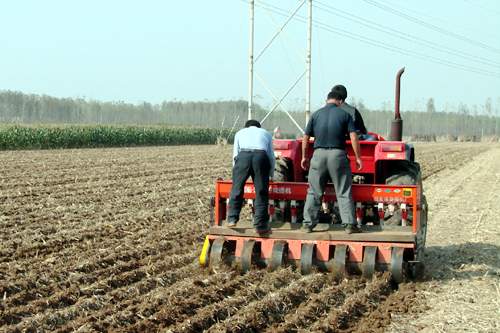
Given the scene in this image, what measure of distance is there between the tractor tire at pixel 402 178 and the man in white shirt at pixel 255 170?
4.64ft

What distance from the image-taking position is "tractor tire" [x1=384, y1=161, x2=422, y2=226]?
8.19 m

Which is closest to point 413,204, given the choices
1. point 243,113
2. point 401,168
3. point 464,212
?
point 401,168

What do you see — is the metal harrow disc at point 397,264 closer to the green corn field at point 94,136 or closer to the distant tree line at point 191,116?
the green corn field at point 94,136

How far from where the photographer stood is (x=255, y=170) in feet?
26.4

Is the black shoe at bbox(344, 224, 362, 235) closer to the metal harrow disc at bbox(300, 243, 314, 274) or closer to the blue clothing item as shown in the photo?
the metal harrow disc at bbox(300, 243, 314, 274)

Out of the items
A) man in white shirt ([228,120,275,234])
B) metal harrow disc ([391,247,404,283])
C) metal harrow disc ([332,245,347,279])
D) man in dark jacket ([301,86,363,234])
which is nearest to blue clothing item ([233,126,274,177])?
man in white shirt ([228,120,275,234])

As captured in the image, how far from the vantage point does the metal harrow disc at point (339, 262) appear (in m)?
7.71

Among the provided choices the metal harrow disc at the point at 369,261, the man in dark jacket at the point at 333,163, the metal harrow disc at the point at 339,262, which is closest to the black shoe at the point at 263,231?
the man in dark jacket at the point at 333,163

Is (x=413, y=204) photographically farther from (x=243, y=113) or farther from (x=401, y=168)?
(x=243, y=113)

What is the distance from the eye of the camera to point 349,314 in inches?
255

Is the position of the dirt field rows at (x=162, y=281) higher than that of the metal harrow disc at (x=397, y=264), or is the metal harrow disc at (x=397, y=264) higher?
the metal harrow disc at (x=397, y=264)

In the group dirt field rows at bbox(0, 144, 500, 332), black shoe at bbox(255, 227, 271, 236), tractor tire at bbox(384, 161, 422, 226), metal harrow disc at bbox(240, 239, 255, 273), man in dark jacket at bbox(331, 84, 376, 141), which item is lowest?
dirt field rows at bbox(0, 144, 500, 332)

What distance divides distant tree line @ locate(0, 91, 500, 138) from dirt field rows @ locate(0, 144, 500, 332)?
49.3 metres

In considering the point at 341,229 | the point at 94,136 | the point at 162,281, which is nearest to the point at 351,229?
the point at 341,229
